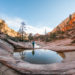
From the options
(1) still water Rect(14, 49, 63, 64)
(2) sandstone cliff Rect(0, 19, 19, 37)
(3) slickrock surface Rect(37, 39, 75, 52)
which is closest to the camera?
(1) still water Rect(14, 49, 63, 64)

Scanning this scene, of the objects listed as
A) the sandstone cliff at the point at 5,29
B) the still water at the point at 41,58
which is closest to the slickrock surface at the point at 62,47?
the still water at the point at 41,58

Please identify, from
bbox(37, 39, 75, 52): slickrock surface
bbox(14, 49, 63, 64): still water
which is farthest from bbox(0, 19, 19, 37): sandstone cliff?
bbox(14, 49, 63, 64): still water

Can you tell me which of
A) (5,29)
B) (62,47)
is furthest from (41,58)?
(5,29)

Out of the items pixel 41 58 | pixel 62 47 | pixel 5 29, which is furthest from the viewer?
pixel 5 29

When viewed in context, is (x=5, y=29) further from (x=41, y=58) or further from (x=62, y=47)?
(x=41, y=58)

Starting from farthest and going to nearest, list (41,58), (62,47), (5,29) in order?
(5,29)
(62,47)
(41,58)

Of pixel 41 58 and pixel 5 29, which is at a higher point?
pixel 5 29

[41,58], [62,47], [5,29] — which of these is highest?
[5,29]

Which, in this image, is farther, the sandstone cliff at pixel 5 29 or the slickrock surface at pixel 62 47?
the sandstone cliff at pixel 5 29

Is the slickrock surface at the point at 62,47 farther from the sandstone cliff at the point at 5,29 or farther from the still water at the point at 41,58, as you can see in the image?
the sandstone cliff at the point at 5,29

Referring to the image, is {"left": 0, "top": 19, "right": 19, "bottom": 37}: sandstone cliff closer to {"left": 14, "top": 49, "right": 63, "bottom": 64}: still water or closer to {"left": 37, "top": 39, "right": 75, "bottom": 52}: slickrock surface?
{"left": 37, "top": 39, "right": 75, "bottom": 52}: slickrock surface

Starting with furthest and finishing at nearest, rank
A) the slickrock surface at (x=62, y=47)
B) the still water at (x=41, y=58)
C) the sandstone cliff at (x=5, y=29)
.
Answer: the sandstone cliff at (x=5, y=29), the slickrock surface at (x=62, y=47), the still water at (x=41, y=58)

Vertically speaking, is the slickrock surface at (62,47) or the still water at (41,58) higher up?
the slickrock surface at (62,47)

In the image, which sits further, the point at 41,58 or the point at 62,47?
the point at 62,47
